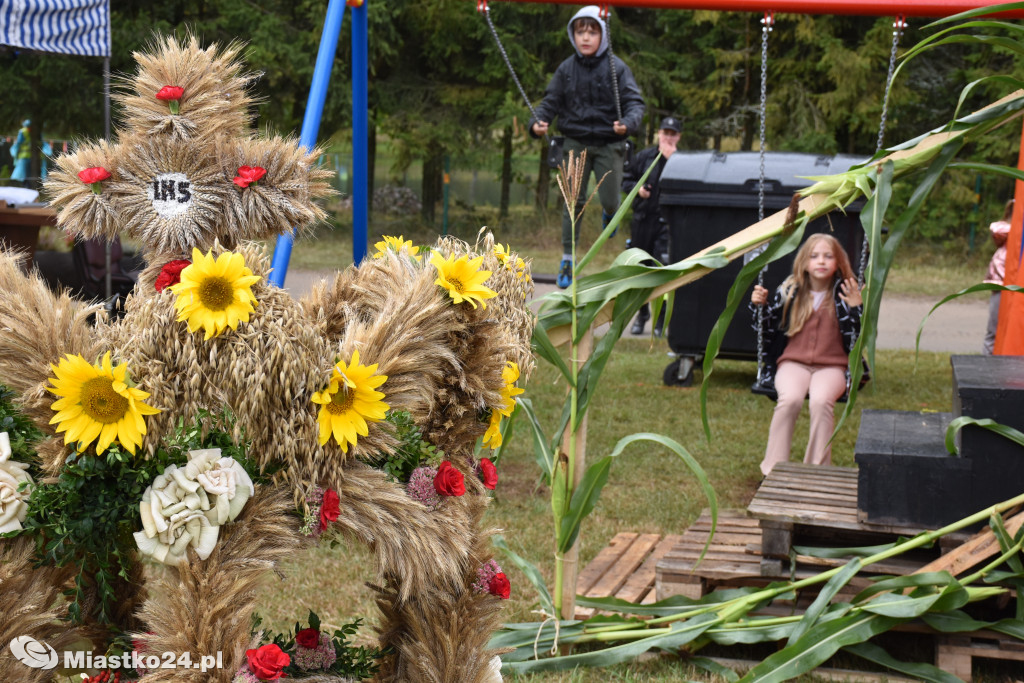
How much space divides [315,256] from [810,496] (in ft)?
39.6

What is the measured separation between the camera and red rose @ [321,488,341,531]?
5.06ft

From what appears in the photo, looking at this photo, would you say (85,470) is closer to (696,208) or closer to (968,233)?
(696,208)

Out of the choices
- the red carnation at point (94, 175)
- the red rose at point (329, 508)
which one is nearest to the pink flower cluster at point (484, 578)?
the red rose at point (329, 508)

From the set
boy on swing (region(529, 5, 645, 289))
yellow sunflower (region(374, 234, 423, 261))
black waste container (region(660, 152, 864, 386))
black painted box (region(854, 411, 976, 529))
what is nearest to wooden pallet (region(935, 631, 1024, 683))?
black painted box (region(854, 411, 976, 529))

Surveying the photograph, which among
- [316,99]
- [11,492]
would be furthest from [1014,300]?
[11,492]

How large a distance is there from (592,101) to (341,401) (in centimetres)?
521

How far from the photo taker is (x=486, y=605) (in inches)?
73.0

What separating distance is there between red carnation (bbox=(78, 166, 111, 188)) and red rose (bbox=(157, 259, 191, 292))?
201 millimetres

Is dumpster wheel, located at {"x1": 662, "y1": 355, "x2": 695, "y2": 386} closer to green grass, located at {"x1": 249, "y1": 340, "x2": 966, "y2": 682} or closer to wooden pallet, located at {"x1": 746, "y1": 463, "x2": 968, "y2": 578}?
green grass, located at {"x1": 249, "y1": 340, "x2": 966, "y2": 682}

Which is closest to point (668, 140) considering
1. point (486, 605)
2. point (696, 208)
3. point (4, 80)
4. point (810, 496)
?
point (696, 208)

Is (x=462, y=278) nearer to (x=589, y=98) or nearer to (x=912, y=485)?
(x=912, y=485)

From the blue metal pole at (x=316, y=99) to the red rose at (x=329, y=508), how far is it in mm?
1100

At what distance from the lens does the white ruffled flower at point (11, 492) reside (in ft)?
4.86

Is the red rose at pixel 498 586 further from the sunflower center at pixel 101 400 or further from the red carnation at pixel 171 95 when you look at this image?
the red carnation at pixel 171 95
